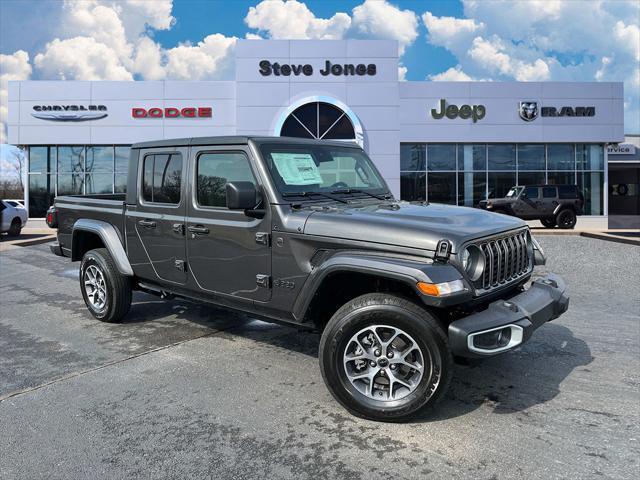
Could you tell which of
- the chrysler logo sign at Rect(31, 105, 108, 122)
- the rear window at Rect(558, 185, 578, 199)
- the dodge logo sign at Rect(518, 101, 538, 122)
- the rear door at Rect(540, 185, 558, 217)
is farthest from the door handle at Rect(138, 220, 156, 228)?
the dodge logo sign at Rect(518, 101, 538, 122)

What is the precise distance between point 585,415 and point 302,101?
883 inches

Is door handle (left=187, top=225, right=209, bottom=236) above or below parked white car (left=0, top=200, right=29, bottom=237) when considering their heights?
below

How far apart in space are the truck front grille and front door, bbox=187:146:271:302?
1.62 metres

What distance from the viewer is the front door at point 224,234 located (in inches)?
166

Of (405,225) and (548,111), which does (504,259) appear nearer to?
(405,225)

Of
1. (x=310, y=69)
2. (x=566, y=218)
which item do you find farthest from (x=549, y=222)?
(x=310, y=69)

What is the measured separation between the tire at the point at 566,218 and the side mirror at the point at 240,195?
19236mm

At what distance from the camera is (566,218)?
68.1 ft

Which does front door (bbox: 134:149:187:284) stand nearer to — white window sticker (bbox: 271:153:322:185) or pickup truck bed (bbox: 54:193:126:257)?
pickup truck bed (bbox: 54:193:126:257)

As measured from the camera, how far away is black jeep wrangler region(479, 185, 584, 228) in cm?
2048

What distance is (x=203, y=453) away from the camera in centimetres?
312

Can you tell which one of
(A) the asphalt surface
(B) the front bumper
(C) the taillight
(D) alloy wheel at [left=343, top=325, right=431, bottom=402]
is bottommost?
(A) the asphalt surface

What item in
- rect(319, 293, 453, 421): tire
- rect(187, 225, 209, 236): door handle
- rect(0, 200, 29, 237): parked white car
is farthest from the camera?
rect(0, 200, 29, 237): parked white car

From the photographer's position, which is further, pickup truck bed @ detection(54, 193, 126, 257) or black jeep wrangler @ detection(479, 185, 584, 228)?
black jeep wrangler @ detection(479, 185, 584, 228)
